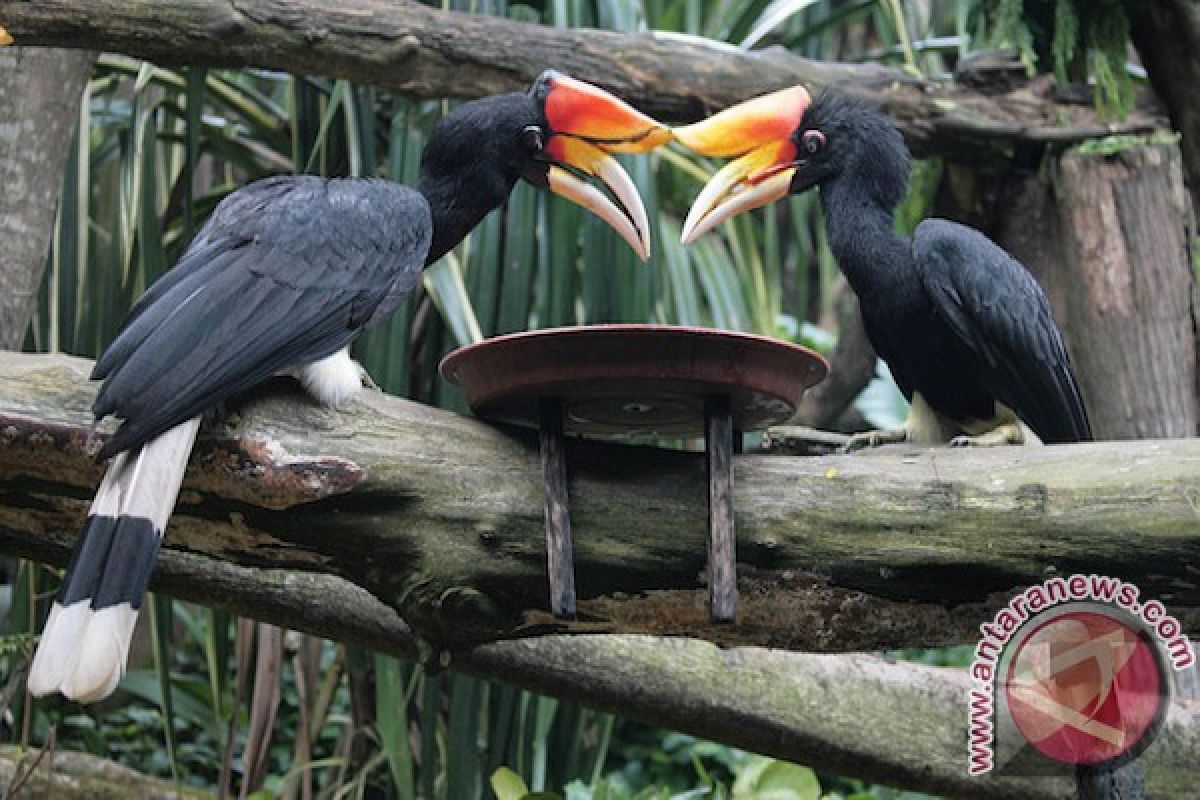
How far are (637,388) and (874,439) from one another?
2.93ft

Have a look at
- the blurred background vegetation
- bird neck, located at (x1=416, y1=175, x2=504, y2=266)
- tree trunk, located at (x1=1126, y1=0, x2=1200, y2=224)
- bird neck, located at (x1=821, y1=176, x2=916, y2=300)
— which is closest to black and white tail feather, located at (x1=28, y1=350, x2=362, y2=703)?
bird neck, located at (x1=416, y1=175, x2=504, y2=266)

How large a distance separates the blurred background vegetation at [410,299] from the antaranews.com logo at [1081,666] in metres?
0.52

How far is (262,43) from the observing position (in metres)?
2.48

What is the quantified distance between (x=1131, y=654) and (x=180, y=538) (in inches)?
46.4

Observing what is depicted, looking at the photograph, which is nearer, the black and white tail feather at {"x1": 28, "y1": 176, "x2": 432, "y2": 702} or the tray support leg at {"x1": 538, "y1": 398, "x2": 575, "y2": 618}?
the black and white tail feather at {"x1": 28, "y1": 176, "x2": 432, "y2": 702}

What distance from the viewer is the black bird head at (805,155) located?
2449 millimetres

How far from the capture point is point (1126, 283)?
3.11 metres

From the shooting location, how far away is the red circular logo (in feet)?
6.09

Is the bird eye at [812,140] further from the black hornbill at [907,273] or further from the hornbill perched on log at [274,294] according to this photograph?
the hornbill perched on log at [274,294]

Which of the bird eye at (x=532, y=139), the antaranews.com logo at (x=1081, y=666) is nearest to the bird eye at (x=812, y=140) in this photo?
the bird eye at (x=532, y=139)

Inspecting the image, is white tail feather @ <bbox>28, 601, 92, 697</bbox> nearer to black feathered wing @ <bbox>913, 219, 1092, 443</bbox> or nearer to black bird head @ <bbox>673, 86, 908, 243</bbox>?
black bird head @ <bbox>673, 86, 908, 243</bbox>

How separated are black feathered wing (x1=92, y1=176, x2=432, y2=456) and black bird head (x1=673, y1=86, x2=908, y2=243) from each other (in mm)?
573

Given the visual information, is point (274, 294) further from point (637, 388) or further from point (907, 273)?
point (907, 273)

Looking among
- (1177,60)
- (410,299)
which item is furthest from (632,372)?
(1177,60)
